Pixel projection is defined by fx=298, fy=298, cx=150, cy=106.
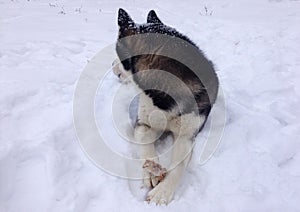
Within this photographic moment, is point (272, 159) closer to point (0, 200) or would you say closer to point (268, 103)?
point (268, 103)

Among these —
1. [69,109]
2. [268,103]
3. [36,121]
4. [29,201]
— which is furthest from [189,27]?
[29,201]

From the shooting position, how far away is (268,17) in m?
5.34

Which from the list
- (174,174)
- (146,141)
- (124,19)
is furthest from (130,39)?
(174,174)

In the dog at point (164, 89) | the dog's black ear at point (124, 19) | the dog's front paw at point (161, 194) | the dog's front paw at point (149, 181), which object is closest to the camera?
the dog's front paw at point (161, 194)

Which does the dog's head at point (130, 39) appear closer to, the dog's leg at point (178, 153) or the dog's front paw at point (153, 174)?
the dog's leg at point (178, 153)

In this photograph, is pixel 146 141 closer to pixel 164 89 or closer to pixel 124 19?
pixel 164 89

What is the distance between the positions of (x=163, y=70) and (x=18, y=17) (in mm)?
3995

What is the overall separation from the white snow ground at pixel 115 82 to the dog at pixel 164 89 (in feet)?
0.66

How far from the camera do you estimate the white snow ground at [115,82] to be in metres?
1.96

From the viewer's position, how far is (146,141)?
2.43 metres

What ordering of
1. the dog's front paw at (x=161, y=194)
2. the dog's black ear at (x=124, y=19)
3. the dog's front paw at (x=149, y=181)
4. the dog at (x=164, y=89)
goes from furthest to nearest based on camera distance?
the dog's black ear at (x=124, y=19) → the dog at (x=164, y=89) → the dog's front paw at (x=149, y=181) → the dog's front paw at (x=161, y=194)

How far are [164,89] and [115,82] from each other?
1155mm

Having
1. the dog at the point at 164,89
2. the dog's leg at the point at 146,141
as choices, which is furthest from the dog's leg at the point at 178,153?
the dog's leg at the point at 146,141

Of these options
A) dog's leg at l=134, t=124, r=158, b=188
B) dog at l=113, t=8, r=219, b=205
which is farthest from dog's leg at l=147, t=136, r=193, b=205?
dog's leg at l=134, t=124, r=158, b=188
